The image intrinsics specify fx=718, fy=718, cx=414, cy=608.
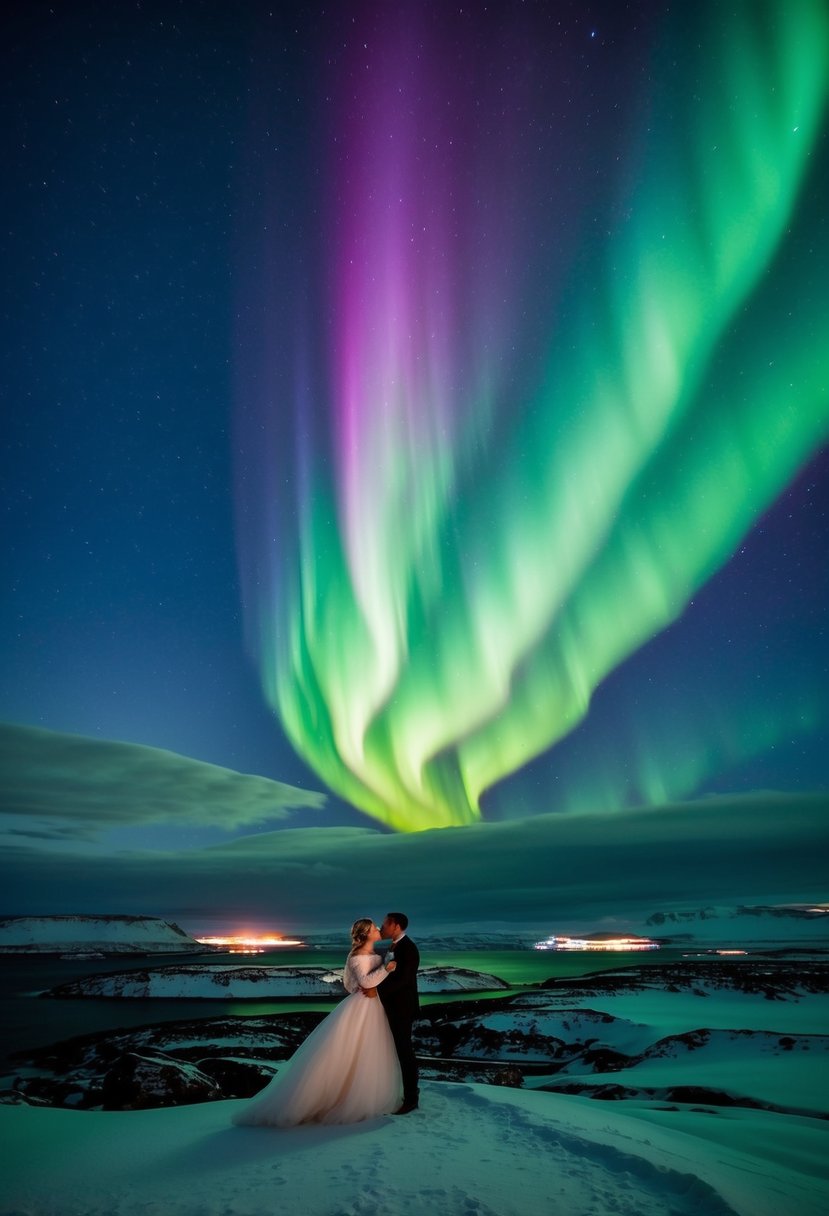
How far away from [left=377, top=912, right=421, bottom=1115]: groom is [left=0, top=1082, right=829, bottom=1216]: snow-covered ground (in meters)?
0.42

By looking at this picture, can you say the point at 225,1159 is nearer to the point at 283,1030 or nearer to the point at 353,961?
the point at 353,961

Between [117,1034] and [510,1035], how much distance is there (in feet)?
69.9

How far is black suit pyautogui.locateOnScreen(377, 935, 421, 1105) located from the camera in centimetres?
1052

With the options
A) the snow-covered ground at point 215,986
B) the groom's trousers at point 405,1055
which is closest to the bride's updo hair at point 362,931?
the groom's trousers at point 405,1055

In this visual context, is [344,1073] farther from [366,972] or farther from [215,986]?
[215,986]

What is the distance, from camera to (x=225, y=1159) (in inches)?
337

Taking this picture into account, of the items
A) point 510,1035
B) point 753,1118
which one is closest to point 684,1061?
point 510,1035

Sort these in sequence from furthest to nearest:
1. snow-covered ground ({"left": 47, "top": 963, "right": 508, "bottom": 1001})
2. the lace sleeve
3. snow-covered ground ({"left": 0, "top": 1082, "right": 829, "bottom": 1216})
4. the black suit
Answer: snow-covered ground ({"left": 47, "top": 963, "right": 508, "bottom": 1001}), the black suit, the lace sleeve, snow-covered ground ({"left": 0, "top": 1082, "right": 829, "bottom": 1216})

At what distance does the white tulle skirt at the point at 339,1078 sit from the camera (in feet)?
32.8

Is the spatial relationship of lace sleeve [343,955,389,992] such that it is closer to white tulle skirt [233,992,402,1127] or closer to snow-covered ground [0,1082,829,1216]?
white tulle skirt [233,992,402,1127]

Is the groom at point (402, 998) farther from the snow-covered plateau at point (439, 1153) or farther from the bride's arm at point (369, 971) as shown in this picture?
the snow-covered plateau at point (439, 1153)

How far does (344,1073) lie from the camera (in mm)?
10195

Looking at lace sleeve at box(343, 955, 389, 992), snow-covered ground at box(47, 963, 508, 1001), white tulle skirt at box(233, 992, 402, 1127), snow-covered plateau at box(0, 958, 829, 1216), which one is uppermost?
lace sleeve at box(343, 955, 389, 992)

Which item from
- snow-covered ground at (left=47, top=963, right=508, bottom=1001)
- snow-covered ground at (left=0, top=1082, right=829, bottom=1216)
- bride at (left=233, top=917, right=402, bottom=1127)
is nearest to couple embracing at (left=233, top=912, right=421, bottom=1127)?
bride at (left=233, top=917, right=402, bottom=1127)
